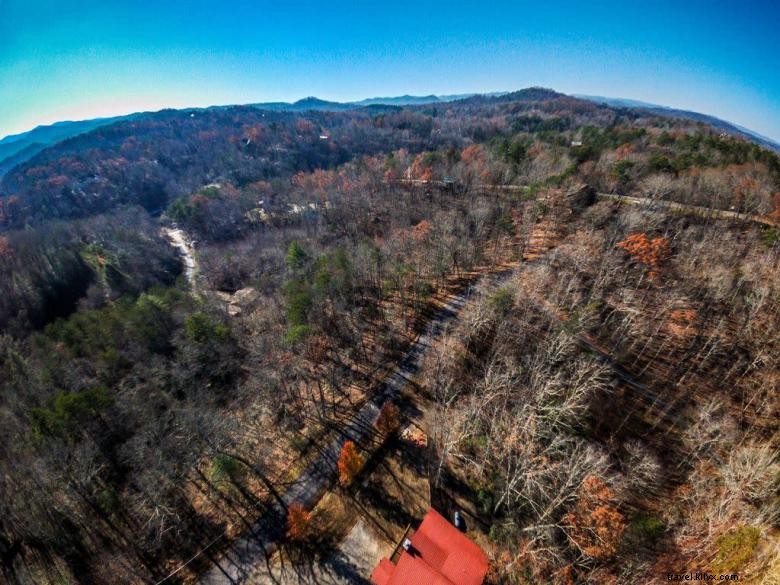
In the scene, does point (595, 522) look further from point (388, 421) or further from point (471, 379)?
point (388, 421)

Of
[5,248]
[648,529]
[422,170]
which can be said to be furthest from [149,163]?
[648,529]

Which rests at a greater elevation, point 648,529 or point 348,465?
point 648,529

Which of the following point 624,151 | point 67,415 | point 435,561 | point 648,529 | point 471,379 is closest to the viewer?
point 435,561

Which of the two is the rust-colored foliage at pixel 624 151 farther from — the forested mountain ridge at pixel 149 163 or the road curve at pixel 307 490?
the forested mountain ridge at pixel 149 163

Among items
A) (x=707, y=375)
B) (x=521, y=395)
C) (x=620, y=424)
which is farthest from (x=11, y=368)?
(x=707, y=375)

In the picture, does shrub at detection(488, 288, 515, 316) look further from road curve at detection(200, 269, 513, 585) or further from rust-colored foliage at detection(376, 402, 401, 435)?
rust-colored foliage at detection(376, 402, 401, 435)

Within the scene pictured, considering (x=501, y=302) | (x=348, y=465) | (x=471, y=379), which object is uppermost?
(x=501, y=302)

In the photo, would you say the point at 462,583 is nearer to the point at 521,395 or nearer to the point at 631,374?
the point at 521,395

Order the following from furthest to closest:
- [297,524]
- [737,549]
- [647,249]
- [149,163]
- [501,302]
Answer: [149,163] → [647,249] → [501,302] → [297,524] → [737,549]
